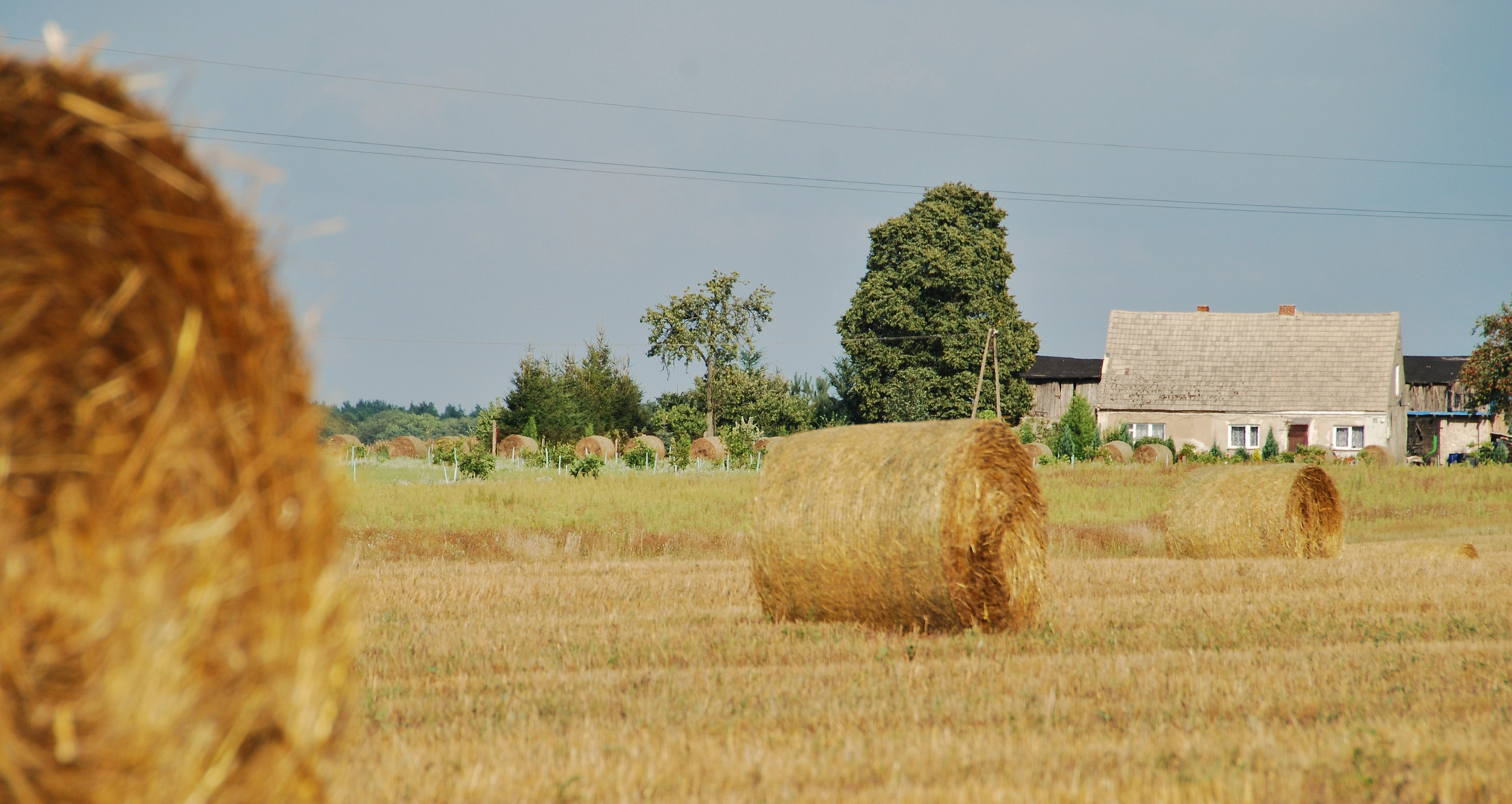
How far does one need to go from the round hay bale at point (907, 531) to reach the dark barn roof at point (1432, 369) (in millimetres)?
63579

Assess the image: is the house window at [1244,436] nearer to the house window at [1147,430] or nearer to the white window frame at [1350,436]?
the house window at [1147,430]

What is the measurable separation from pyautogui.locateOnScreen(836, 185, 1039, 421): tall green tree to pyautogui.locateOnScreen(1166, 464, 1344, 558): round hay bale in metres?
32.7

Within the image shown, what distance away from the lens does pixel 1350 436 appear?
50656mm

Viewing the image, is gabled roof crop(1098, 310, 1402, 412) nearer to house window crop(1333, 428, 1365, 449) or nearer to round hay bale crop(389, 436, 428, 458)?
house window crop(1333, 428, 1365, 449)

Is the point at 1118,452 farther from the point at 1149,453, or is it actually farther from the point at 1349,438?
the point at 1349,438

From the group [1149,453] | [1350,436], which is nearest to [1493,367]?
[1350,436]

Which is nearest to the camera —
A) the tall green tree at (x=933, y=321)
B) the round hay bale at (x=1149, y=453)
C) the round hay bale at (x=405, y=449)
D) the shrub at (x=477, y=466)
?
the shrub at (x=477, y=466)

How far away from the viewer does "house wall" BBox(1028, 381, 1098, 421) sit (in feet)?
204

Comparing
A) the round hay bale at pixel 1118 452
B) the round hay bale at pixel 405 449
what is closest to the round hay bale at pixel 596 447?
the round hay bale at pixel 405 449

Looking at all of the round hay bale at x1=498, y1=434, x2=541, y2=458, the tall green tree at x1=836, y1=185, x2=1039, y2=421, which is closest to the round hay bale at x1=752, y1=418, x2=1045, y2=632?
the round hay bale at x1=498, y1=434, x2=541, y2=458

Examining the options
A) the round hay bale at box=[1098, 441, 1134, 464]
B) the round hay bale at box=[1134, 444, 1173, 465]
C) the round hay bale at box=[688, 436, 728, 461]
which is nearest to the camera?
the round hay bale at box=[1098, 441, 1134, 464]

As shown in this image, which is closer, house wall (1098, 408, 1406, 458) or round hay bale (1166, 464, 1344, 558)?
round hay bale (1166, 464, 1344, 558)

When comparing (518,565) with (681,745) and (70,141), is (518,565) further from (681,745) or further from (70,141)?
(70,141)

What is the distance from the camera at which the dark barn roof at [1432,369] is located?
67.6 m
